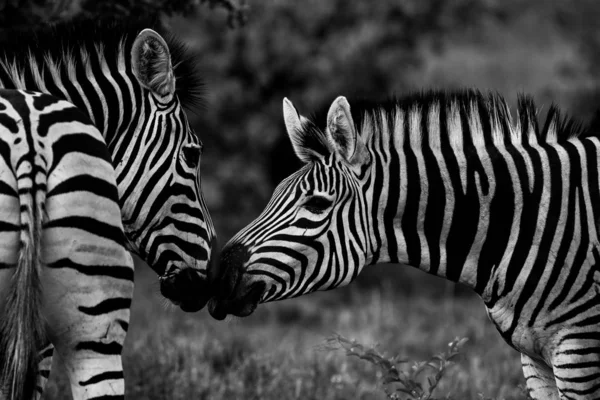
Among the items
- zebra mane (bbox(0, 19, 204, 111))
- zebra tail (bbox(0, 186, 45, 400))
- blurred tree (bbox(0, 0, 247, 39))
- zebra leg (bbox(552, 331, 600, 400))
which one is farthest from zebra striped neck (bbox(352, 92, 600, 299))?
blurred tree (bbox(0, 0, 247, 39))

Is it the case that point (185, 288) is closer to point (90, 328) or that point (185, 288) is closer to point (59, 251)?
point (90, 328)

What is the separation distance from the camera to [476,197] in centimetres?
465

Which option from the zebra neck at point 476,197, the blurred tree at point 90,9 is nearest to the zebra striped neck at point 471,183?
the zebra neck at point 476,197

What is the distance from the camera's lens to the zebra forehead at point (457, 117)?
478cm

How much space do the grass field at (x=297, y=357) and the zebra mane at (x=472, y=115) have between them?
1165 mm

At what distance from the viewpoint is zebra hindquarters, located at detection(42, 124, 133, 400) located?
3.46 metres

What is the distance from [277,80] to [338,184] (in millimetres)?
10756

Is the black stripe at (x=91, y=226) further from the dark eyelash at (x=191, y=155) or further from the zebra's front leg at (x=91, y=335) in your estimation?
the dark eyelash at (x=191, y=155)

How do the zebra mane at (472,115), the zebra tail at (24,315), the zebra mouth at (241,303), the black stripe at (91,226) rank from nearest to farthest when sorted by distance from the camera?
1. the zebra tail at (24,315)
2. the black stripe at (91,226)
3. the zebra mouth at (241,303)
4. the zebra mane at (472,115)

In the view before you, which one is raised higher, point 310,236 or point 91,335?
point 310,236

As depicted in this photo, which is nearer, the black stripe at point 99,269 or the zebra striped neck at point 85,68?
the black stripe at point 99,269

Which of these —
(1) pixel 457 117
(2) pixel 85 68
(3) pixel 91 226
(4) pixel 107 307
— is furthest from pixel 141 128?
(1) pixel 457 117

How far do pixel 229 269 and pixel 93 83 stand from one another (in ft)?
3.82

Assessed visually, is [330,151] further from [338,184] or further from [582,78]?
[582,78]
